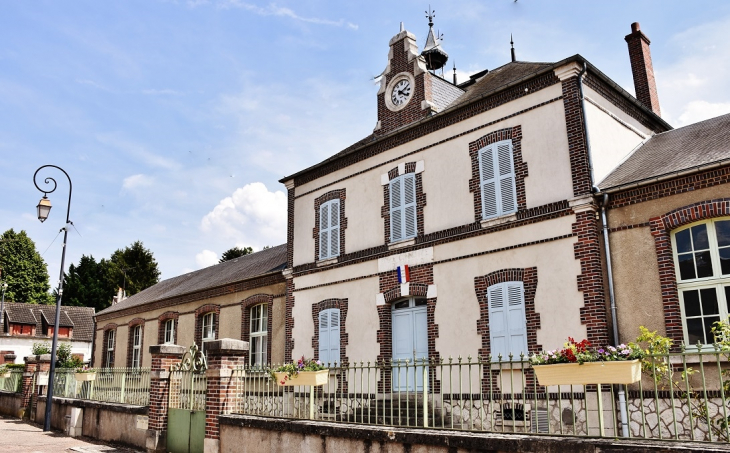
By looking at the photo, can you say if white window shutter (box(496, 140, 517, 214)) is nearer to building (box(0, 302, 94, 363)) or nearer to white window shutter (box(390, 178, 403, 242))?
white window shutter (box(390, 178, 403, 242))

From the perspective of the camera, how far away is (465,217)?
1294 cm

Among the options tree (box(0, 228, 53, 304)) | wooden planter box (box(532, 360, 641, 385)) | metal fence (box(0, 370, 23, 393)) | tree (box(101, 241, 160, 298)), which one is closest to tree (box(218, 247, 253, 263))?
tree (box(101, 241, 160, 298))

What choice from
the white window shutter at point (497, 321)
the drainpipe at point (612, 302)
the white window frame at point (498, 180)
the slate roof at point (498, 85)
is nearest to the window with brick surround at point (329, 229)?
the slate roof at point (498, 85)

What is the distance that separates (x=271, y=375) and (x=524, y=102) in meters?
7.48

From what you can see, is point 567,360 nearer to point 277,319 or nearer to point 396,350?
point 396,350

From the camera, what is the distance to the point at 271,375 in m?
9.58

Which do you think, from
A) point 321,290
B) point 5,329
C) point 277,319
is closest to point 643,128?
point 321,290

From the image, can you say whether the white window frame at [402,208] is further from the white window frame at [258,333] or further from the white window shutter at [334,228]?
the white window frame at [258,333]

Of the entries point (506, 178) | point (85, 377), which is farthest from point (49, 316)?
point (506, 178)

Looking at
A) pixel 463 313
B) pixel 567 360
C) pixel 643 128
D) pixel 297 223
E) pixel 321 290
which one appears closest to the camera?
pixel 567 360

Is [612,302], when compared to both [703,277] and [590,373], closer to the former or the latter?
[703,277]

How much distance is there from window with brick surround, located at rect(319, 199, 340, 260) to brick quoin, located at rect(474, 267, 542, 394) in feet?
15.9

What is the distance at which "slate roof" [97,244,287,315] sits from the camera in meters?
20.1

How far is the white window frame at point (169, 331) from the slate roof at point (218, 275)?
1.03 m
